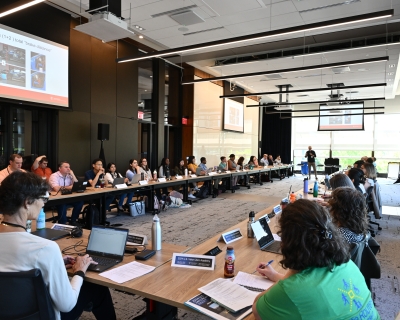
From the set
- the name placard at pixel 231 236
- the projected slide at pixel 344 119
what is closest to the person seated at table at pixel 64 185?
the name placard at pixel 231 236

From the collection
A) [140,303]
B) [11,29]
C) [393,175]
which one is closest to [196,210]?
[140,303]

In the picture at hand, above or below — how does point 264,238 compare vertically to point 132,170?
below

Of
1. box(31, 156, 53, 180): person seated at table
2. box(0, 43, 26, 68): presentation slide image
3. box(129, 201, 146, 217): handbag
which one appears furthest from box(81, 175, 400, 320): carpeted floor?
box(0, 43, 26, 68): presentation slide image

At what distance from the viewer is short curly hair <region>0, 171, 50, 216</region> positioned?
1.49 metres

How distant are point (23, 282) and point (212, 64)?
31.5ft

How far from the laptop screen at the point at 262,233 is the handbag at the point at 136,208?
402 cm

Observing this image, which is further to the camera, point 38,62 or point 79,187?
point 38,62

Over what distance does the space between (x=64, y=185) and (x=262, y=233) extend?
12.6 ft

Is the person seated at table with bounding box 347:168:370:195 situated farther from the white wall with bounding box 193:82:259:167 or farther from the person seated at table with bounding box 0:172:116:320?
the white wall with bounding box 193:82:259:167

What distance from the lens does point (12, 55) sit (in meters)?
5.36

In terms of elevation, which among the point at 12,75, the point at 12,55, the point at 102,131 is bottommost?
the point at 102,131

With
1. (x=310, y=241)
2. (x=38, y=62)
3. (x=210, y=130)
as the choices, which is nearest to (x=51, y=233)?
(x=310, y=241)

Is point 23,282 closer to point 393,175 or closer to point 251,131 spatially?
point 251,131

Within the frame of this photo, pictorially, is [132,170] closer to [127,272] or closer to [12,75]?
[12,75]
